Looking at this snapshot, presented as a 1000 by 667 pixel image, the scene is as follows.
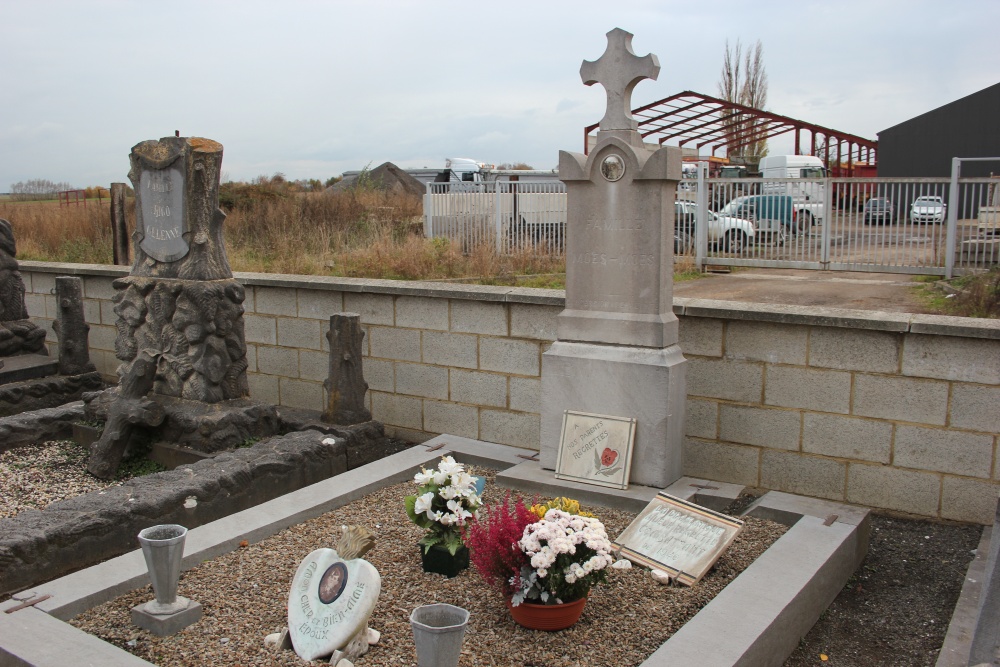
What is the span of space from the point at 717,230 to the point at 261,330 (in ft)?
31.4

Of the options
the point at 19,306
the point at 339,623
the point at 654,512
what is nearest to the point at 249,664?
the point at 339,623

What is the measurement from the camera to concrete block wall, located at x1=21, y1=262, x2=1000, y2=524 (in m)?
4.94

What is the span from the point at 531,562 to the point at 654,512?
1.28 metres

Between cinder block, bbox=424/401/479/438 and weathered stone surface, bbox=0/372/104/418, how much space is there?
3.82 m

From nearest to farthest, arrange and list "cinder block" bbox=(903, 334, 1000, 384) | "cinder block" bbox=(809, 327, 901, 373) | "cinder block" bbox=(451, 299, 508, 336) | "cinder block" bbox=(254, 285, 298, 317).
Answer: "cinder block" bbox=(903, 334, 1000, 384) → "cinder block" bbox=(809, 327, 901, 373) → "cinder block" bbox=(451, 299, 508, 336) → "cinder block" bbox=(254, 285, 298, 317)

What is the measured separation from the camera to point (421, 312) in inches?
270

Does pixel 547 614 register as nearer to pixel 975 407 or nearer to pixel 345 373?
pixel 975 407

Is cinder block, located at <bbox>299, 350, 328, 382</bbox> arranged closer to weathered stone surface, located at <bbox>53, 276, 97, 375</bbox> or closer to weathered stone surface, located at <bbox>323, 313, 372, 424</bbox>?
weathered stone surface, located at <bbox>323, 313, 372, 424</bbox>

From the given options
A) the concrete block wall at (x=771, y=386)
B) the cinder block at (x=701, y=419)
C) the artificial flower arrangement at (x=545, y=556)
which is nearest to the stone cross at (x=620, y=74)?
the concrete block wall at (x=771, y=386)

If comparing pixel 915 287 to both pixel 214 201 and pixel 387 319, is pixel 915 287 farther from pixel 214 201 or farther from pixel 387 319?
pixel 214 201

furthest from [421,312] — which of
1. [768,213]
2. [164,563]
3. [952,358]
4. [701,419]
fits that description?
[768,213]

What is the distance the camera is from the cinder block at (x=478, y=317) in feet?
21.1

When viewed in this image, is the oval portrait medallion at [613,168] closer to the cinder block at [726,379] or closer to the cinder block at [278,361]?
the cinder block at [726,379]

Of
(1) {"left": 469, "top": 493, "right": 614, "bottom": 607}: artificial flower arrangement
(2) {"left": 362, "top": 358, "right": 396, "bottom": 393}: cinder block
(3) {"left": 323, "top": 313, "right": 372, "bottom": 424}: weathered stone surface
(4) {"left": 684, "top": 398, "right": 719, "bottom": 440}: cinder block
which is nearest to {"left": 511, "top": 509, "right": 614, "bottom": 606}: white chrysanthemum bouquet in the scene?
(1) {"left": 469, "top": 493, "right": 614, "bottom": 607}: artificial flower arrangement
